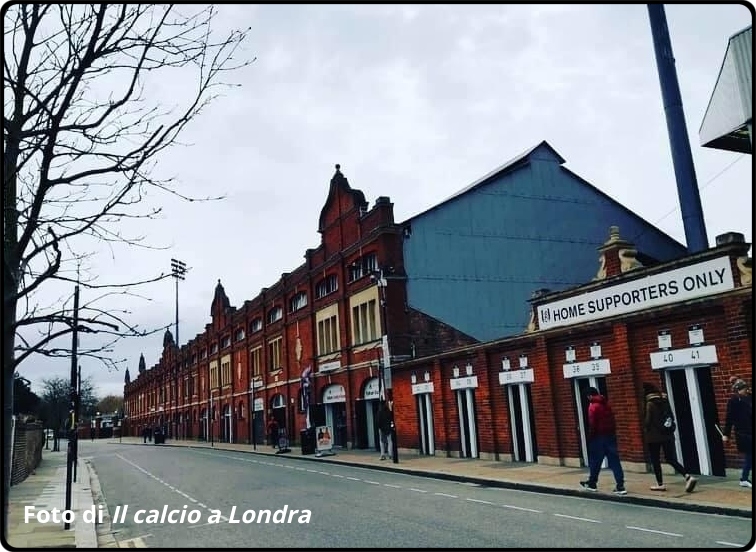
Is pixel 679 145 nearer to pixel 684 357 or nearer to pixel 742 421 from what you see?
pixel 684 357

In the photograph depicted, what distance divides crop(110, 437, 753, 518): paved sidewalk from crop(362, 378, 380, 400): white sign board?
659 centimetres

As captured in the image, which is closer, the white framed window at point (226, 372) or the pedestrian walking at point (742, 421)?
the pedestrian walking at point (742, 421)

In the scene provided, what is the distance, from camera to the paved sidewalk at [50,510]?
31.8 feet

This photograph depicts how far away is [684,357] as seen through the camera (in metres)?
14.0

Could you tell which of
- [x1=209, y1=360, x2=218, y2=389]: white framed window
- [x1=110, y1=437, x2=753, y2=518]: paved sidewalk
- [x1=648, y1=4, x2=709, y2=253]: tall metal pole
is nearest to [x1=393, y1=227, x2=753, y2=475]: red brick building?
[x1=110, y1=437, x2=753, y2=518]: paved sidewalk

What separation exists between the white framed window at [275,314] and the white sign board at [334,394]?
8.80m

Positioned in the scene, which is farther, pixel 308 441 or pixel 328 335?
pixel 328 335

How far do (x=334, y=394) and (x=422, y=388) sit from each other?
981 cm

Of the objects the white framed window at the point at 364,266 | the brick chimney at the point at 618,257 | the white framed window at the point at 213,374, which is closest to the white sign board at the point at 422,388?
the white framed window at the point at 364,266

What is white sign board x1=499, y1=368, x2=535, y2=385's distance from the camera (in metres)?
18.6

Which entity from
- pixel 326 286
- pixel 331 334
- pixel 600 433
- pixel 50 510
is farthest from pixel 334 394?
pixel 600 433

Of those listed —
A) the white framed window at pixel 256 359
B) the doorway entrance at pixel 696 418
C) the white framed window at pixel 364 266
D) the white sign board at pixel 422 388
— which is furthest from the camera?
the white framed window at pixel 256 359

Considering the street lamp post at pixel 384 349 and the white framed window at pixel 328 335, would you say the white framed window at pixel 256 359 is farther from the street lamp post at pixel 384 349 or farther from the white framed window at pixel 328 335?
the street lamp post at pixel 384 349

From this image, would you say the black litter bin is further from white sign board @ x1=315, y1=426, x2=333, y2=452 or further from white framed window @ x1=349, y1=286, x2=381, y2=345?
white framed window @ x1=349, y1=286, x2=381, y2=345
